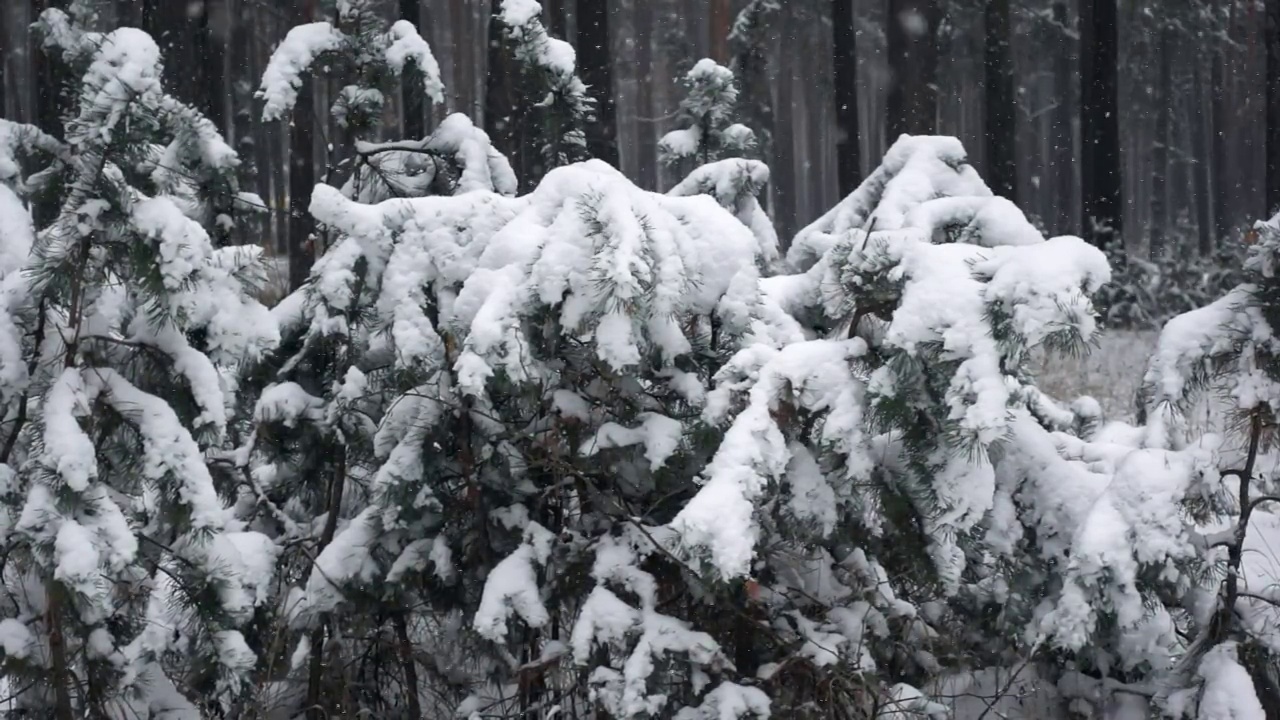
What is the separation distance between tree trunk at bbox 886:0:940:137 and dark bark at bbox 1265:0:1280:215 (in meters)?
6.08

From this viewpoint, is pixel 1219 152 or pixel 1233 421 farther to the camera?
pixel 1219 152

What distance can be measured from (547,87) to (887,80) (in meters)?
16.5

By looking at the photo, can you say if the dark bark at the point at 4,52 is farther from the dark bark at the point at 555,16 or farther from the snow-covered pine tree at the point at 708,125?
the snow-covered pine tree at the point at 708,125

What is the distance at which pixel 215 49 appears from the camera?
49.4 ft

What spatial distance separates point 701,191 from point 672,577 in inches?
80.5

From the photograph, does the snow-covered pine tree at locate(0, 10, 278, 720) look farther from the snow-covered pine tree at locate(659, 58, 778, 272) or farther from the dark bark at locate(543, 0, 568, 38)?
the dark bark at locate(543, 0, 568, 38)

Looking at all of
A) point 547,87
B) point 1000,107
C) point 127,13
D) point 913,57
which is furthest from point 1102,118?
point 127,13

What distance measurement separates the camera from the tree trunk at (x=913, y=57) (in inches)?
633

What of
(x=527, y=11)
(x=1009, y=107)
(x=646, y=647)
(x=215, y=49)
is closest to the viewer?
(x=646, y=647)

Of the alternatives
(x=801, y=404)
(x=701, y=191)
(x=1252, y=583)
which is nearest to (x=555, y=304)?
(x=801, y=404)

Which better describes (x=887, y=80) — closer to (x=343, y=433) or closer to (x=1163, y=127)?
(x=343, y=433)

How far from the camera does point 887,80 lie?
20.7m

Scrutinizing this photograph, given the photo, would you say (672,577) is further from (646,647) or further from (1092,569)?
(1092,569)

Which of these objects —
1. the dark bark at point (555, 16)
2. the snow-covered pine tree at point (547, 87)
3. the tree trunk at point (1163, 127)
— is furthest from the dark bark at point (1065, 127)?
the snow-covered pine tree at point (547, 87)
